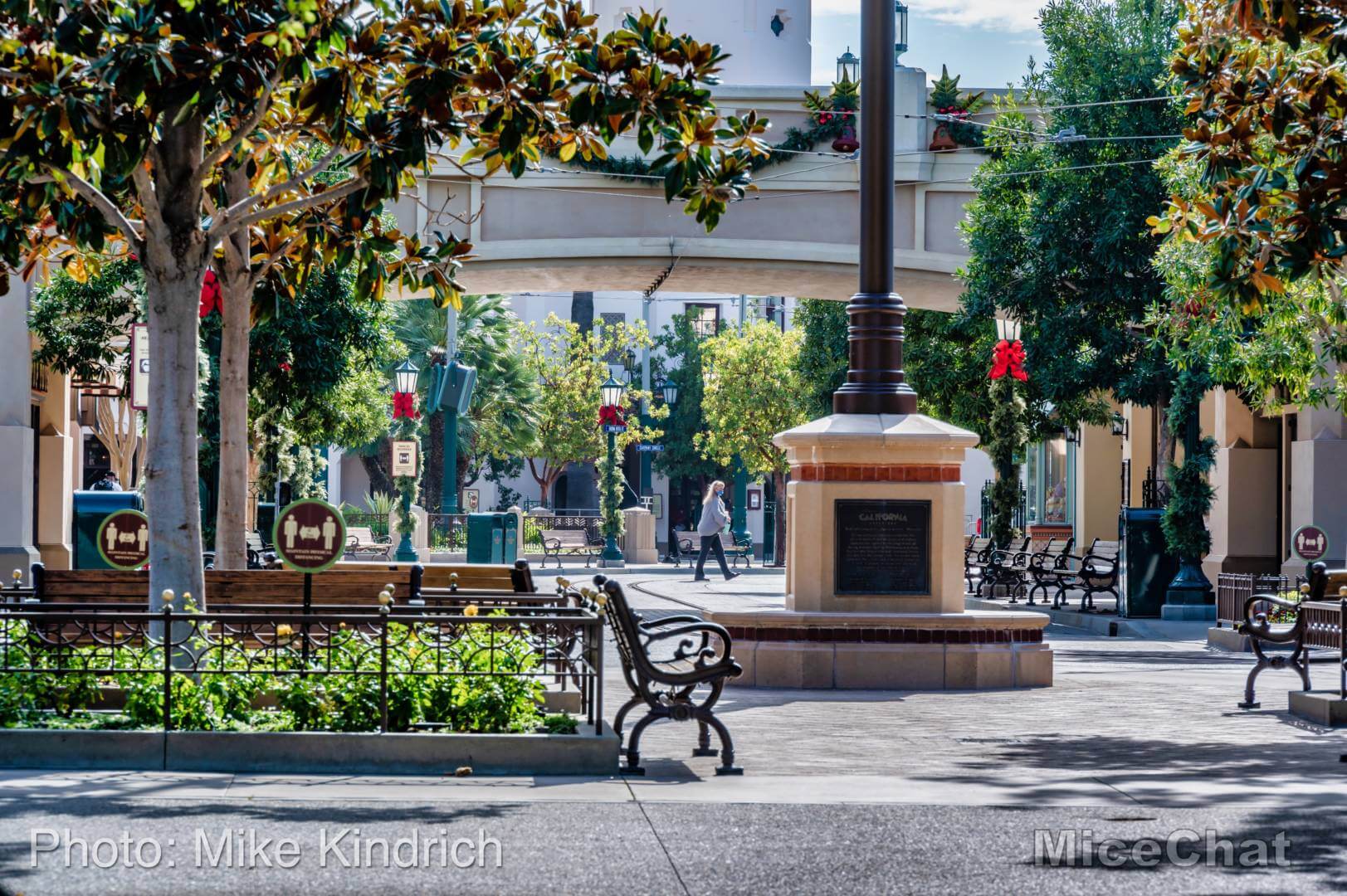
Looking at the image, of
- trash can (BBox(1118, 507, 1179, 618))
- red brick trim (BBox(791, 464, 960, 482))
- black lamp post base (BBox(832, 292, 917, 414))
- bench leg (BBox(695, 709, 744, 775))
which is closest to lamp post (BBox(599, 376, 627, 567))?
trash can (BBox(1118, 507, 1179, 618))

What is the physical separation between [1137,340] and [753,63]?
25735 millimetres

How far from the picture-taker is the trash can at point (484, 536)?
A: 3531 cm

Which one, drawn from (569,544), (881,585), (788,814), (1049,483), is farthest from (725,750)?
(569,544)

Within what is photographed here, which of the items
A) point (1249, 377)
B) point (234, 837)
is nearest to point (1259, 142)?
point (1249, 377)

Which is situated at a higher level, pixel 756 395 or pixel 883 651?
pixel 756 395

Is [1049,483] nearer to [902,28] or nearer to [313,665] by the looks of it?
[902,28]

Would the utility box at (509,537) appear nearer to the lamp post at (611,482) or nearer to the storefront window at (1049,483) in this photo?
the lamp post at (611,482)

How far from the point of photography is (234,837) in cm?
680

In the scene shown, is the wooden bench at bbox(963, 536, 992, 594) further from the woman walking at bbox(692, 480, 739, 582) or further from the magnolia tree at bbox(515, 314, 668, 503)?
the magnolia tree at bbox(515, 314, 668, 503)

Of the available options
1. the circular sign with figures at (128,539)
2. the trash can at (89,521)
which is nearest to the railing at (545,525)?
the trash can at (89,521)

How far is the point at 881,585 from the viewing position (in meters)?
14.2

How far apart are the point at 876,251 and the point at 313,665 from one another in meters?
6.88

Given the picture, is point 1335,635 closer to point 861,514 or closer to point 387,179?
point 861,514

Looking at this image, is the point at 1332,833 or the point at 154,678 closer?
the point at 1332,833
